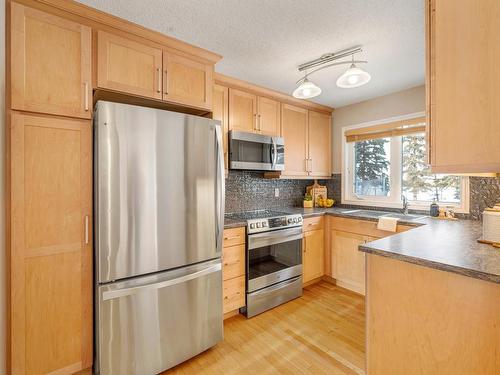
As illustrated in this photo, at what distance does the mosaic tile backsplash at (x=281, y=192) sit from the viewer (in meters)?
2.34

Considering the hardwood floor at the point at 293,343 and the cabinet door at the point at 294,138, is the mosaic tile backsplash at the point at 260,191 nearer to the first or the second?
the cabinet door at the point at 294,138

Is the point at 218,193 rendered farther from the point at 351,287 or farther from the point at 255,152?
the point at 351,287

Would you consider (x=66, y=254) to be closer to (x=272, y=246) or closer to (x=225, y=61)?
(x=272, y=246)

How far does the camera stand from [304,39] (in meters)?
1.84

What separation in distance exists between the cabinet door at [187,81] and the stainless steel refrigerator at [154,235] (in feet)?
0.91

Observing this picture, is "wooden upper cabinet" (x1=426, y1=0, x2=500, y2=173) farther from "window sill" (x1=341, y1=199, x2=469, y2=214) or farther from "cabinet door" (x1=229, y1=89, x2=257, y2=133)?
"window sill" (x1=341, y1=199, x2=469, y2=214)

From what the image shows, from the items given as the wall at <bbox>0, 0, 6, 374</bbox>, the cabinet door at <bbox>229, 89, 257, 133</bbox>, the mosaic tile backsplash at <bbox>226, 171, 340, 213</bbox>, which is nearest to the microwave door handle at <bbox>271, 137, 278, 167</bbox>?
the cabinet door at <bbox>229, 89, 257, 133</bbox>

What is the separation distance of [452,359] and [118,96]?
94.8 inches

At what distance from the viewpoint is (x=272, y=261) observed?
103 inches

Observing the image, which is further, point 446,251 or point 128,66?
point 128,66

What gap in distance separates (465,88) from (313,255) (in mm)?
2390

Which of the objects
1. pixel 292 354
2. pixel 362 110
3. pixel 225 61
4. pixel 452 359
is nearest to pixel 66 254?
pixel 292 354

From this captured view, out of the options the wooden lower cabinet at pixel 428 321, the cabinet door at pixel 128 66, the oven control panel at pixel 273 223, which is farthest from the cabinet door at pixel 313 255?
the cabinet door at pixel 128 66

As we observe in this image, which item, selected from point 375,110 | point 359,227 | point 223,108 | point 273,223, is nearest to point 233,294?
point 273,223
